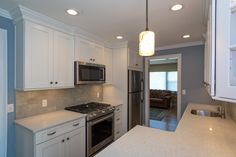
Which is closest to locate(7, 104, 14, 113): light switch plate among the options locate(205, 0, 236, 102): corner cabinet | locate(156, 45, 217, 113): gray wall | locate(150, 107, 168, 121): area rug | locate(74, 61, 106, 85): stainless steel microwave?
locate(74, 61, 106, 85): stainless steel microwave

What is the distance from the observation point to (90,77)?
9.26ft

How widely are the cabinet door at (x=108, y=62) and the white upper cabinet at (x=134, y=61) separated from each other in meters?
0.50

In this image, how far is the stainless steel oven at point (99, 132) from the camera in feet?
8.12

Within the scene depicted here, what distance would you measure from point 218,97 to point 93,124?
216cm

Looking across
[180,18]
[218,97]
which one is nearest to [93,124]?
[218,97]

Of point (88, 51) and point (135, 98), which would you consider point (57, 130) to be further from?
point (135, 98)

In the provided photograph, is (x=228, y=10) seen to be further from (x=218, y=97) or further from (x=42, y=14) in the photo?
(x=42, y=14)

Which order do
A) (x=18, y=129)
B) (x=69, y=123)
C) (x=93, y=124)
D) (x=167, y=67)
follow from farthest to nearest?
(x=167, y=67), (x=93, y=124), (x=69, y=123), (x=18, y=129)

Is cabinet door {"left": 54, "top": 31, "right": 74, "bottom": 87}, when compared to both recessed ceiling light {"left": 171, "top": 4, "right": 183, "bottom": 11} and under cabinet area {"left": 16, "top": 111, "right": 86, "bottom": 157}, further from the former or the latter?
recessed ceiling light {"left": 171, "top": 4, "right": 183, "bottom": 11}

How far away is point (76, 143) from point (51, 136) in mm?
515

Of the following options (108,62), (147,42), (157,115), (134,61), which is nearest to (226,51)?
(147,42)

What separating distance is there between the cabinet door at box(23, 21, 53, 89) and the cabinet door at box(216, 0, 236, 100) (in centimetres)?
216

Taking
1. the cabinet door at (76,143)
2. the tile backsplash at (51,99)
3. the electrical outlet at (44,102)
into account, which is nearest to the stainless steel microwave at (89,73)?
the tile backsplash at (51,99)

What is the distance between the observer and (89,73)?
2.80 meters
